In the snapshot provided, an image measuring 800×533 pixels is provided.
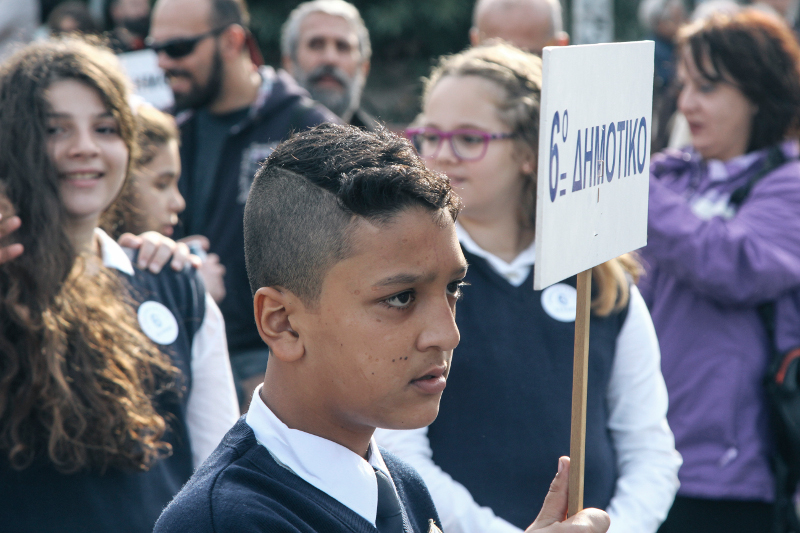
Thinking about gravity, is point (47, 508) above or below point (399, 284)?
below

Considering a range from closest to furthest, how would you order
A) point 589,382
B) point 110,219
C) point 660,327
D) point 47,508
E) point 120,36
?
point 47,508 → point 589,382 → point 110,219 → point 660,327 → point 120,36

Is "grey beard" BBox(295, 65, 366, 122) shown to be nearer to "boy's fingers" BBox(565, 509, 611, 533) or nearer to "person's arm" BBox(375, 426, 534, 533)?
"person's arm" BBox(375, 426, 534, 533)

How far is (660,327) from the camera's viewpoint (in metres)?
3.10

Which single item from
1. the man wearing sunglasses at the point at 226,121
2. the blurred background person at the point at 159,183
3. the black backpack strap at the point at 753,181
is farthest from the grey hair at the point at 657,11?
the blurred background person at the point at 159,183

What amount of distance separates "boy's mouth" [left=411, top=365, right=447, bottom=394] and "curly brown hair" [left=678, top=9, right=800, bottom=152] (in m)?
2.33

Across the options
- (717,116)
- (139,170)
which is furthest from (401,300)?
(717,116)

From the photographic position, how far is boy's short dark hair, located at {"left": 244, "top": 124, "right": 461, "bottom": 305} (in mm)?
1385

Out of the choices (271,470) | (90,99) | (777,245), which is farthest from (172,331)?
(777,245)

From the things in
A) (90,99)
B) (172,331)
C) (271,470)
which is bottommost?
(172,331)

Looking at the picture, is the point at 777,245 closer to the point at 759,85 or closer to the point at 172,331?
the point at 759,85

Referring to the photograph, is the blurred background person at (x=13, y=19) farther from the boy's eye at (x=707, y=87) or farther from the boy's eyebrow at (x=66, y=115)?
the boy's eye at (x=707, y=87)

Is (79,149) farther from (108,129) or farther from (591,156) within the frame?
(591,156)

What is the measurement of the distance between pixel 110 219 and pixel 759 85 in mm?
2399

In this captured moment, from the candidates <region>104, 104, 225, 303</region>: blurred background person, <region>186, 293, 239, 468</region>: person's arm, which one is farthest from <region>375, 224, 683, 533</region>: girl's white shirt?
<region>104, 104, 225, 303</region>: blurred background person
